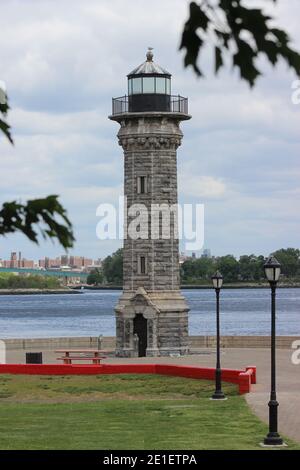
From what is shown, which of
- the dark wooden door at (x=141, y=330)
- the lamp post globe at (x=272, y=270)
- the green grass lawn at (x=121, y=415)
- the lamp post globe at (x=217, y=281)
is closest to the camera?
the lamp post globe at (x=272, y=270)

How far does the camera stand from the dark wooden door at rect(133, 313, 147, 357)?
151 ft

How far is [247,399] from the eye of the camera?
2873 centimetres

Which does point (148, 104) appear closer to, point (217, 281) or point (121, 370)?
point (121, 370)

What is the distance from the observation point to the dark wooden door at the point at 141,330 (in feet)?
151

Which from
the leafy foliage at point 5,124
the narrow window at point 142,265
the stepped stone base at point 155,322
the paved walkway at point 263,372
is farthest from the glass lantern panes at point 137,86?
the leafy foliage at point 5,124

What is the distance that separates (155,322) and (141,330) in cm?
77

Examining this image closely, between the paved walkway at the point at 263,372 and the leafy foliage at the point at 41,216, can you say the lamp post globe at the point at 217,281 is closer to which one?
the paved walkway at the point at 263,372

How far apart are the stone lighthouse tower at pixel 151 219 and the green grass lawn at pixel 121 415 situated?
29.1ft

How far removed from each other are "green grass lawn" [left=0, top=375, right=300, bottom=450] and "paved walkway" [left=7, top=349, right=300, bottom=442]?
495 mm

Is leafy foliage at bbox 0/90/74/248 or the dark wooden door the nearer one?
leafy foliage at bbox 0/90/74/248

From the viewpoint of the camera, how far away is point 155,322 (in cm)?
4556

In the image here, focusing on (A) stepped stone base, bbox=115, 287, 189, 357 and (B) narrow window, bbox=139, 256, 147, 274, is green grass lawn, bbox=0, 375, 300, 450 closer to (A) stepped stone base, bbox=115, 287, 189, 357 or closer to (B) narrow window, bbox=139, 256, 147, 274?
(A) stepped stone base, bbox=115, 287, 189, 357

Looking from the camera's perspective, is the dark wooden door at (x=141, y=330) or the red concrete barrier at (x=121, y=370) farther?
the dark wooden door at (x=141, y=330)

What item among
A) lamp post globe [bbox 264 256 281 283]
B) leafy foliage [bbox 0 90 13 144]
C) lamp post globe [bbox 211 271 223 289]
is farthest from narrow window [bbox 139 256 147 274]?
leafy foliage [bbox 0 90 13 144]
